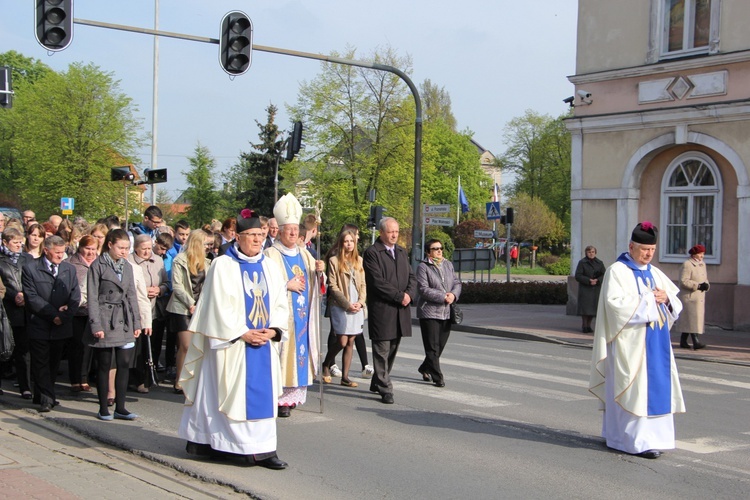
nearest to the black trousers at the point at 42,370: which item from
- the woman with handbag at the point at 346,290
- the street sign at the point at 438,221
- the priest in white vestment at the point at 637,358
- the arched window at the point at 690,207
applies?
the woman with handbag at the point at 346,290

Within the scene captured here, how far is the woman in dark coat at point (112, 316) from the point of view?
27.2 ft

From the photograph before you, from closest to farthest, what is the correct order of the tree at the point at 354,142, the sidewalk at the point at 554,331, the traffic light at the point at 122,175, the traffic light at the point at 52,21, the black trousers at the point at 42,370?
the black trousers at the point at 42,370
the traffic light at the point at 52,21
the sidewalk at the point at 554,331
the traffic light at the point at 122,175
the tree at the point at 354,142

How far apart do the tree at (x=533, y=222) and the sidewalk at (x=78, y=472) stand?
6062 centimetres

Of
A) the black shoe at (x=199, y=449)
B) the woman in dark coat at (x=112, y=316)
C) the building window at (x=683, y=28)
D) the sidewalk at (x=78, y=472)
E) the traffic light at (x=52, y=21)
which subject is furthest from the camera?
the building window at (x=683, y=28)

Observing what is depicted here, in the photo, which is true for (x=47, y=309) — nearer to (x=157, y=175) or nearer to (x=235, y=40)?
(x=235, y=40)

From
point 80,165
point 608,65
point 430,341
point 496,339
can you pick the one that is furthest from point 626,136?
point 80,165

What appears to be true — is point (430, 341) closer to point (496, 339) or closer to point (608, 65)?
point (496, 339)

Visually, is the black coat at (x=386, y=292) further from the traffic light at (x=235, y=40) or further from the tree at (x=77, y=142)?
the tree at (x=77, y=142)

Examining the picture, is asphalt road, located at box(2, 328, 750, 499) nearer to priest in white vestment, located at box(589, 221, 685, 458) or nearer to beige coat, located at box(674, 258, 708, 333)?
priest in white vestment, located at box(589, 221, 685, 458)

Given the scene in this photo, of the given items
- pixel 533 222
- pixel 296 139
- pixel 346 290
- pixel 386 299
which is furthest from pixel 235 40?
pixel 533 222

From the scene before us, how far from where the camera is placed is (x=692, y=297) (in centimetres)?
1595

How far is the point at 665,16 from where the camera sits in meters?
19.9

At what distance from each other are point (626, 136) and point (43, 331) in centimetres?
1505

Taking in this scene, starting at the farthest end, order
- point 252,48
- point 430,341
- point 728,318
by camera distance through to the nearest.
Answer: point 728,318 → point 252,48 → point 430,341
